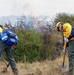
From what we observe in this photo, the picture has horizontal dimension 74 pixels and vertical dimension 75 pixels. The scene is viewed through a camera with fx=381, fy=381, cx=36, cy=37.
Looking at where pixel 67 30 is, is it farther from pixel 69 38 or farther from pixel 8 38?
pixel 8 38

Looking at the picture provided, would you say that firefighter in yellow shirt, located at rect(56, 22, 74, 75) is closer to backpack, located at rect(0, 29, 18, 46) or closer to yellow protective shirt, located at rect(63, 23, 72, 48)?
yellow protective shirt, located at rect(63, 23, 72, 48)

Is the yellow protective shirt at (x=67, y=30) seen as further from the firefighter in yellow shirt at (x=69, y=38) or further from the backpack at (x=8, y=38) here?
the backpack at (x=8, y=38)

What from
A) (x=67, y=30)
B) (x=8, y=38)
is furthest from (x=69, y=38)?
(x=8, y=38)

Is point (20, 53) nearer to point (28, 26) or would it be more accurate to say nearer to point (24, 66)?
point (28, 26)

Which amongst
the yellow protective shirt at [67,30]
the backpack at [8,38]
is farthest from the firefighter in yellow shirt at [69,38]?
the backpack at [8,38]

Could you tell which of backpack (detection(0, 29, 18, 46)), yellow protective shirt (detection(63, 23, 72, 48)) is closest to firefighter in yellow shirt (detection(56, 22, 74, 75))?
yellow protective shirt (detection(63, 23, 72, 48))

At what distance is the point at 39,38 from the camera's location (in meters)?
18.4

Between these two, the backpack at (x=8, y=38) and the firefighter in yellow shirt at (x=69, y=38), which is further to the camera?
the firefighter in yellow shirt at (x=69, y=38)

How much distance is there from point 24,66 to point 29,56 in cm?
367

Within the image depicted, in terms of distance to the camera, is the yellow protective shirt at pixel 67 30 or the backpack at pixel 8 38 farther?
the yellow protective shirt at pixel 67 30

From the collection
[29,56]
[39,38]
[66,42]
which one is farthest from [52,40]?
[66,42]

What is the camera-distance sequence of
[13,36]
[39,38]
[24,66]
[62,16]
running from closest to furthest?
[13,36]
[24,66]
[39,38]
[62,16]

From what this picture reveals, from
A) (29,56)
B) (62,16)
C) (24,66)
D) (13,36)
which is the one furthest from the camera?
(62,16)

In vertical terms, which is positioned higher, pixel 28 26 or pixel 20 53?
pixel 28 26
